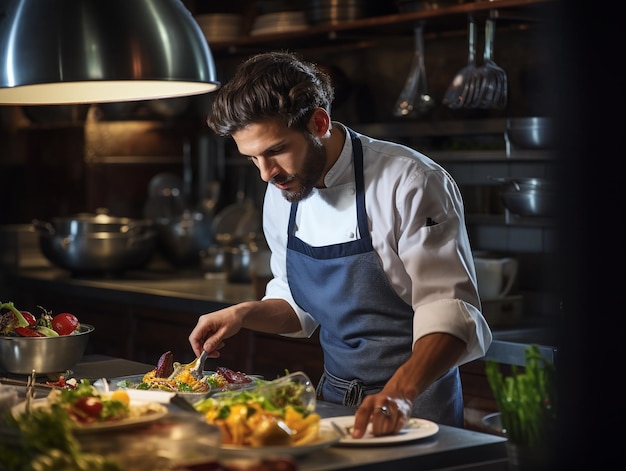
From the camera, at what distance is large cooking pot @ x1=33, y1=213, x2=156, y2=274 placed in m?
5.17

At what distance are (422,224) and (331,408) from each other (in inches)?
19.4

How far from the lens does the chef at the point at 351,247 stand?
2.26 m

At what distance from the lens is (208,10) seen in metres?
6.01

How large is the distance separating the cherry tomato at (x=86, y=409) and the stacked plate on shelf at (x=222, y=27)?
3.81m

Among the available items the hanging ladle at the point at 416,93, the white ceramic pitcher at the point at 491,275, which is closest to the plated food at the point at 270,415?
the white ceramic pitcher at the point at 491,275

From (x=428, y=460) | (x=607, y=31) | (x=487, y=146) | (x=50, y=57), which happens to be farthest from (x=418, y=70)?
(x=607, y=31)

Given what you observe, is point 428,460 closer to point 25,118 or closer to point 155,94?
point 155,94

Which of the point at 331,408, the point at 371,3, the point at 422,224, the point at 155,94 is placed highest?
the point at 371,3

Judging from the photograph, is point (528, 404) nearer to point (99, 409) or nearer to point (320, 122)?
point (99, 409)

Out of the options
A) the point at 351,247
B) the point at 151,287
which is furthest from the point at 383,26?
the point at 351,247

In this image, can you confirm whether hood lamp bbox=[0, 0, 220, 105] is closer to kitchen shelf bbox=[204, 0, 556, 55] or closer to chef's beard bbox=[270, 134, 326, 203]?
chef's beard bbox=[270, 134, 326, 203]

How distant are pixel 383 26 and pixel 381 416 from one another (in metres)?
3.11

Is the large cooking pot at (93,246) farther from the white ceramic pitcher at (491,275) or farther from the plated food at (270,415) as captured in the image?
the plated food at (270,415)

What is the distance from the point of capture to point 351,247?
8.44ft
